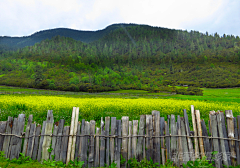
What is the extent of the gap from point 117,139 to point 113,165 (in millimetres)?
817

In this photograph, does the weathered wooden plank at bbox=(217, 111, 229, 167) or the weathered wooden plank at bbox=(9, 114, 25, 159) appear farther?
the weathered wooden plank at bbox=(9, 114, 25, 159)

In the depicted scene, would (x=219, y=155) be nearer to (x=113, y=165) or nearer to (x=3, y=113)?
(x=113, y=165)

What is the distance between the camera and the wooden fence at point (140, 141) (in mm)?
5105

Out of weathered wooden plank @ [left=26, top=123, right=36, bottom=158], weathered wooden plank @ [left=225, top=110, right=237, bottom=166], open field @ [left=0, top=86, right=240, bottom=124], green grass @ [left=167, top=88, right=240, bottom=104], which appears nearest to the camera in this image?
weathered wooden plank @ [left=225, top=110, right=237, bottom=166]

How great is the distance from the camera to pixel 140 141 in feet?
→ 17.2

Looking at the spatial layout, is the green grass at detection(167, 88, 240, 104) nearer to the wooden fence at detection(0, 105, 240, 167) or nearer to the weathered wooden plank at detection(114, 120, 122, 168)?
the wooden fence at detection(0, 105, 240, 167)

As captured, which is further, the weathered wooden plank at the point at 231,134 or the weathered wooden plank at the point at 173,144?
the weathered wooden plank at the point at 173,144

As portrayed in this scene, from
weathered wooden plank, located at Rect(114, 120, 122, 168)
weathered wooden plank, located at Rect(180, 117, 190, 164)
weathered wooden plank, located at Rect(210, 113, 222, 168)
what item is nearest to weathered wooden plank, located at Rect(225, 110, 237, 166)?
weathered wooden plank, located at Rect(210, 113, 222, 168)

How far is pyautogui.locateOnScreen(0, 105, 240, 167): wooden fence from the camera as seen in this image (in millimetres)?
5105

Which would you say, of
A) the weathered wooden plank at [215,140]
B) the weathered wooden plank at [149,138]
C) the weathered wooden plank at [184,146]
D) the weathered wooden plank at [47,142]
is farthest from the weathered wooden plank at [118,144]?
the weathered wooden plank at [215,140]

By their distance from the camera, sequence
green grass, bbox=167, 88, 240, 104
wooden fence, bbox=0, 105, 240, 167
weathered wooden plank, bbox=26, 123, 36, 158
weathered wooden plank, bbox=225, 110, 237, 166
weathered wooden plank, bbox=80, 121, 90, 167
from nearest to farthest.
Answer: weathered wooden plank, bbox=225, 110, 237, 166 → wooden fence, bbox=0, 105, 240, 167 → weathered wooden plank, bbox=80, 121, 90, 167 → weathered wooden plank, bbox=26, 123, 36, 158 → green grass, bbox=167, 88, 240, 104

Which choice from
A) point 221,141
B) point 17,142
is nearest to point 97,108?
point 17,142

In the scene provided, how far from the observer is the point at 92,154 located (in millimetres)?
5156

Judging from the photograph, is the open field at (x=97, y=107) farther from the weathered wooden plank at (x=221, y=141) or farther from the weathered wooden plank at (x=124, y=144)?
the weathered wooden plank at (x=221, y=141)
